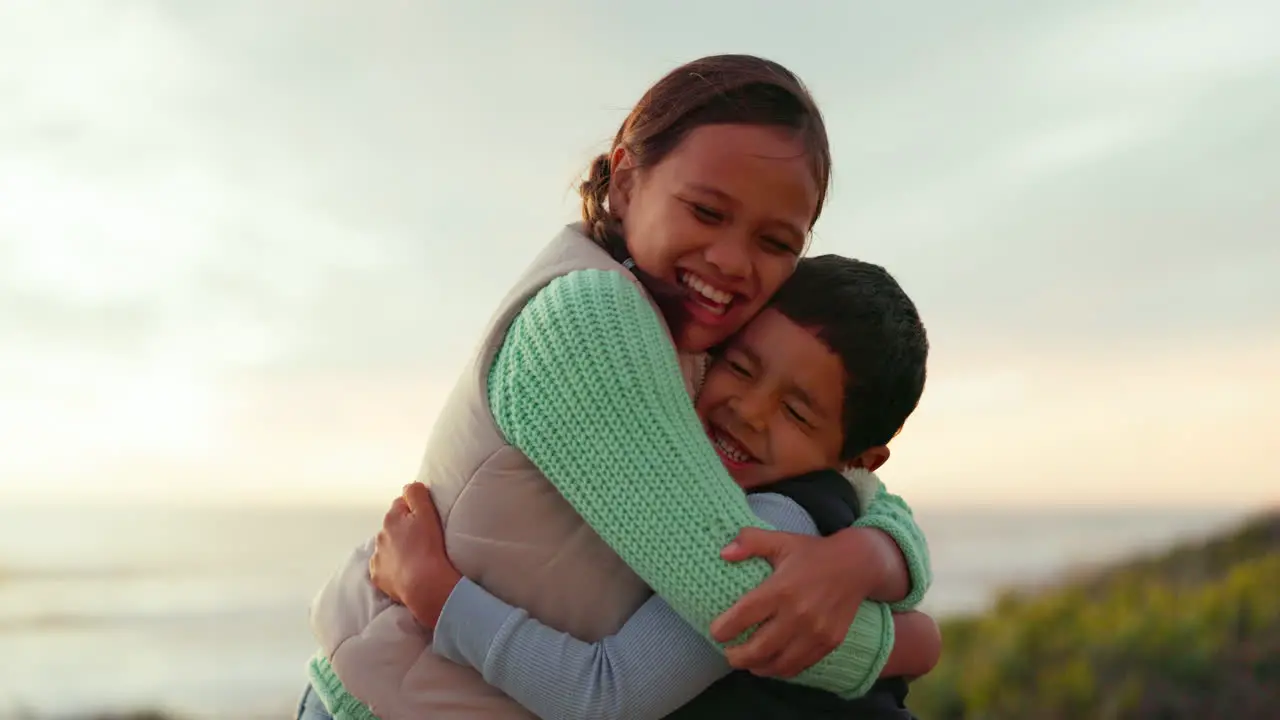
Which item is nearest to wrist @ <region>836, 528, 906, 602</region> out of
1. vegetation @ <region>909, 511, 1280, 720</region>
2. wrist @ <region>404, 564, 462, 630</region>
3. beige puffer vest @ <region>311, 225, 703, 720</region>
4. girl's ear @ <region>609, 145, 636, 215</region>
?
beige puffer vest @ <region>311, 225, 703, 720</region>

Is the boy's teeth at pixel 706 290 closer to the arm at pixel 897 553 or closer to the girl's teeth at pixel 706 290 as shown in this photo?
the girl's teeth at pixel 706 290

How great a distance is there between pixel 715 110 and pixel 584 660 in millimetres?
965

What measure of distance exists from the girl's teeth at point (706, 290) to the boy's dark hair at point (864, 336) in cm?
11

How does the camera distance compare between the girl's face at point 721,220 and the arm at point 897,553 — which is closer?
the arm at point 897,553

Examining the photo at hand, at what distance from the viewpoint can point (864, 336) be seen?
2.02m

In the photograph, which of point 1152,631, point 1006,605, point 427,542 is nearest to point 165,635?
point 1006,605

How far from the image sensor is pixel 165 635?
10.5 m

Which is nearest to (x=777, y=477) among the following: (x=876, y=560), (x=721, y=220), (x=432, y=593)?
(x=876, y=560)

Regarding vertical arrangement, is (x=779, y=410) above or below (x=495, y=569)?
above

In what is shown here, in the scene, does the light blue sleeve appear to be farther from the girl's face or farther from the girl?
the girl's face

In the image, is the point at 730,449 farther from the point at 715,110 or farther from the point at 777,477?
the point at 715,110

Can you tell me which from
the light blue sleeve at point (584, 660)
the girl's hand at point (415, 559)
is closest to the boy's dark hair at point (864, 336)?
the light blue sleeve at point (584, 660)

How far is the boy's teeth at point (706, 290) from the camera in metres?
2.02

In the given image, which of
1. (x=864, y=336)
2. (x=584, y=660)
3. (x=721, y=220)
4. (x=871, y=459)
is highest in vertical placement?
(x=721, y=220)
